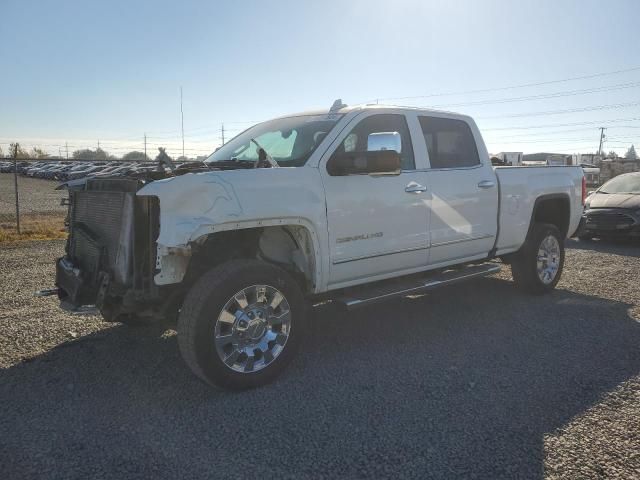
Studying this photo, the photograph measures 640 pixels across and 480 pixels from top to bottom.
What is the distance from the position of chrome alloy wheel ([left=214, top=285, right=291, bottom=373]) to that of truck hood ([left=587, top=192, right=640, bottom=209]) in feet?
30.9

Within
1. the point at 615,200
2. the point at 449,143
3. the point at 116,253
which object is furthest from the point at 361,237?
the point at 615,200

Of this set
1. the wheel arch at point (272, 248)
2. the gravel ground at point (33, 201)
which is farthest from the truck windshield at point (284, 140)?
the gravel ground at point (33, 201)

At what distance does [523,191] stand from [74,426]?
5090mm

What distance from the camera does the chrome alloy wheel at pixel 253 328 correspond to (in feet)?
11.7

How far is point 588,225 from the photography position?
35.7 ft

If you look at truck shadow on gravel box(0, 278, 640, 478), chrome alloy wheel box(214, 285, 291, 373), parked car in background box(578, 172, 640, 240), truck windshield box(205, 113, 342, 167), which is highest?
truck windshield box(205, 113, 342, 167)

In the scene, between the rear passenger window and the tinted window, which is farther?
the rear passenger window

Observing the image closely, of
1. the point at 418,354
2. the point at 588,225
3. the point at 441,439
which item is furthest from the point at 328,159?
the point at 588,225

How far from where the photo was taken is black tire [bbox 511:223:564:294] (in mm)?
6199

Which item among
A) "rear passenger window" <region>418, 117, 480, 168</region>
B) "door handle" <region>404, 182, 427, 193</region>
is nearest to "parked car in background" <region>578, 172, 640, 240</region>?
"rear passenger window" <region>418, 117, 480, 168</region>

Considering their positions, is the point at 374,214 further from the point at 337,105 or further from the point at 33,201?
the point at 33,201

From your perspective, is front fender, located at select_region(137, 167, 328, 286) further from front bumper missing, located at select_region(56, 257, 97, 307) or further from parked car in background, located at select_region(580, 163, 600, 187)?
parked car in background, located at select_region(580, 163, 600, 187)

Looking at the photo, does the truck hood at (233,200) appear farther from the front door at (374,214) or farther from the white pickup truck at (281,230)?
the front door at (374,214)

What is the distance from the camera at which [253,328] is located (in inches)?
145
